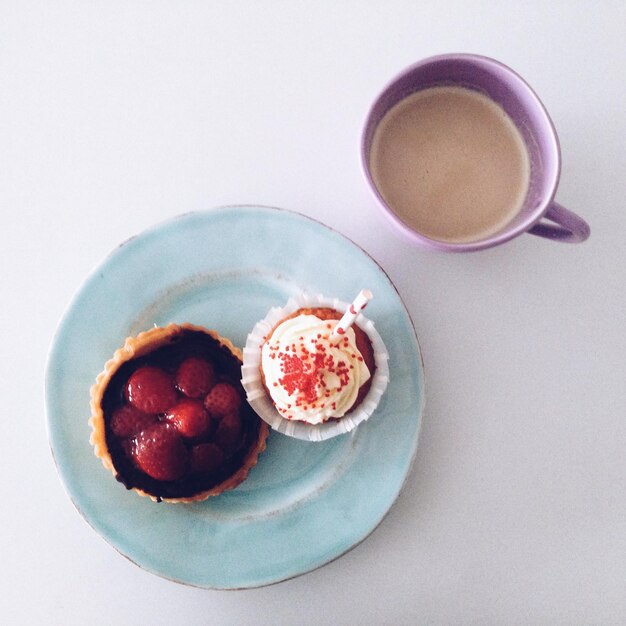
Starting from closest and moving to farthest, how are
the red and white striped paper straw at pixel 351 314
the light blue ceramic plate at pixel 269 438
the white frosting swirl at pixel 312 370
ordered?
the red and white striped paper straw at pixel 351 314 < the white frosting swirl at pixel 312 370 < the light blue ceramic plate at pixel 269 438

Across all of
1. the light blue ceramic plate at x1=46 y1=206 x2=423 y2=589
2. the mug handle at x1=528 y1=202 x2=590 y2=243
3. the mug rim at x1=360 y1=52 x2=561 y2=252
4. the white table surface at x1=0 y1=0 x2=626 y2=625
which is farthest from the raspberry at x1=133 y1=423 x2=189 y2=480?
the mug handle at x1=528 y1=202 x2=590 y2=243

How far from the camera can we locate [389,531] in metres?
1.44

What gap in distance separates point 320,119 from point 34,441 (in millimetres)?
911

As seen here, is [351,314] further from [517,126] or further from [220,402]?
[517,126]

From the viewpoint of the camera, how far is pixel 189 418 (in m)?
1.29

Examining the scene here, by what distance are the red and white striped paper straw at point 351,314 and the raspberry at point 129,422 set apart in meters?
0.39

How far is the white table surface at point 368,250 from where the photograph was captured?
1.45 meters

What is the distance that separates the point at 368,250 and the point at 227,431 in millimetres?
473

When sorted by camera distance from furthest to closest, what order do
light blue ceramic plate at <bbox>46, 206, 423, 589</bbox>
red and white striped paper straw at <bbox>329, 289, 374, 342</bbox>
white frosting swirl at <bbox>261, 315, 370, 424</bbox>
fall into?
1. light blue ceramic plate at <bbox>46, 206, 423, 589</bbox>
2. white frosting swirl at <bbox>261, 315, 370, 424</bbox>
3. red and white striped paper straw at <bbox>329, 289, 374, 342</bbox>

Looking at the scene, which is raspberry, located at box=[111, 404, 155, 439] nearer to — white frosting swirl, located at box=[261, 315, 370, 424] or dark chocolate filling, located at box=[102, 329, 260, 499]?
dark chocolate filling, located at box=[102, 329, 260, 499]

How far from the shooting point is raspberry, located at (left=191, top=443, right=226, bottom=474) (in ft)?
4.29

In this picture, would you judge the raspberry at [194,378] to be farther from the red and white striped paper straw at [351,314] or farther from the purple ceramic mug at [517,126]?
the purple ceramic mug at [517,126]

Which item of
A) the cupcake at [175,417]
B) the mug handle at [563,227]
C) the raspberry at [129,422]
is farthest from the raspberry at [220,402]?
the mug handle at [563,227]

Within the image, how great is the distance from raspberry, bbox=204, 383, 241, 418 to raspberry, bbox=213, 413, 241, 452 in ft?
0.04
